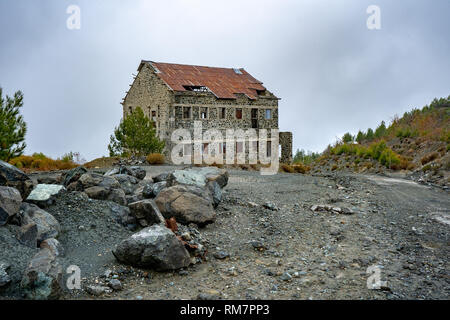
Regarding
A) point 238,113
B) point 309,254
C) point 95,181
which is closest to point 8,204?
point 95,181

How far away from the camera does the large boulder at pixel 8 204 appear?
6980 mm

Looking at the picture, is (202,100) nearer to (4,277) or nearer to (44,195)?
(44,195)

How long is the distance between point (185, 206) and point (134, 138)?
17264 millimetres

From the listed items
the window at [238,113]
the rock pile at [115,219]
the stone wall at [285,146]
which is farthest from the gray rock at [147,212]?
the stone wall at [285,146]

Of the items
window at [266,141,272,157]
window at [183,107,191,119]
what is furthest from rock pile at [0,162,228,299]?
window at [266,141,272,157]

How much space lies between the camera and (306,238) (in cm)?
857

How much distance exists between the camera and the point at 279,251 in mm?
7793

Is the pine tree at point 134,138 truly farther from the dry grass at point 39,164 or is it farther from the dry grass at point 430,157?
the dry grass at point 430,157

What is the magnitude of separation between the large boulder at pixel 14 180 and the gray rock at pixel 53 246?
1.59 metres

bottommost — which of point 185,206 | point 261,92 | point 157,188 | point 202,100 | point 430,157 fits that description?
point 185,206

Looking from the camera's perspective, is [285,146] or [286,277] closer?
[286,277]

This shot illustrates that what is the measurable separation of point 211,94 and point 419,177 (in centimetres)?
1664

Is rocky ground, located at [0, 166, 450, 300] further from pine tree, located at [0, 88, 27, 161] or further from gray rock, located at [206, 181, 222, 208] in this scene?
pine tree, located at [0, 88, 27, 161]
